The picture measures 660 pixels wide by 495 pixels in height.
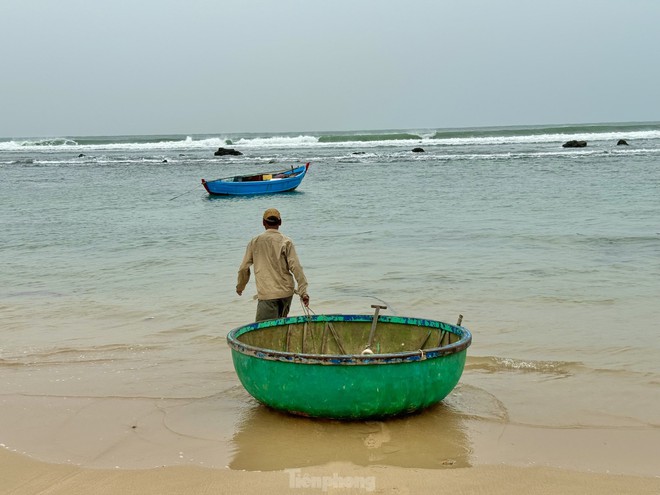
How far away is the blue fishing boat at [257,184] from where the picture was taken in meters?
25.8

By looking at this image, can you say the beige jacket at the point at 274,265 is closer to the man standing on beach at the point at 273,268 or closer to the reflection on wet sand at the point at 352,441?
the man standing on beach at the point at 273,268

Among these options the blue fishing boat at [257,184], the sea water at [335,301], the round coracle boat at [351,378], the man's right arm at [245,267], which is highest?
the man's right arm at [245,267]

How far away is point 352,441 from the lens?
489 cm

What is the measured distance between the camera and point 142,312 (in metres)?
8.99

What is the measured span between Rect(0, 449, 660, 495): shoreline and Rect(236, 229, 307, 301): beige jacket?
1.84m

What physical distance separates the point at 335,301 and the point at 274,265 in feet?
10.6

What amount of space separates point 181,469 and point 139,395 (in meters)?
1.58

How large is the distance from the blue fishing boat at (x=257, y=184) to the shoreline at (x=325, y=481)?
21430 millimetres

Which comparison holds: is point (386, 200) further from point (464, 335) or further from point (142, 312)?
point (464, 335)

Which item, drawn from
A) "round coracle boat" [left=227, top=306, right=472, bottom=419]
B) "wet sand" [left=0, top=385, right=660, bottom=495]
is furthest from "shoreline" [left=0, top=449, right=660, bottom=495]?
"round coracle boat" [left=227, top=306, right=472, bottom=419]

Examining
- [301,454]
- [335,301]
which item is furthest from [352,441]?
[335,301]

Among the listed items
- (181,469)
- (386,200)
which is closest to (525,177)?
(386,200)

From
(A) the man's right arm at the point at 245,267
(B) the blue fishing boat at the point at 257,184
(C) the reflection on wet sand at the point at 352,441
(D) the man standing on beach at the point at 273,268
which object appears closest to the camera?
(C) the reflection on wet sand at the point at 352,441

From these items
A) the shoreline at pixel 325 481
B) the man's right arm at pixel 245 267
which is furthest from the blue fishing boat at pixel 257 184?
the shoreline at pixel 325 481
